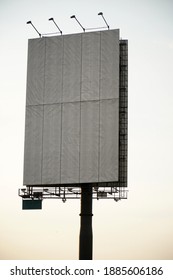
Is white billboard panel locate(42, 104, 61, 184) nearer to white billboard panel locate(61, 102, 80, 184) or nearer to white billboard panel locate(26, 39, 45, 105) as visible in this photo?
white billboard panel locate(61, 102, 80, 184)

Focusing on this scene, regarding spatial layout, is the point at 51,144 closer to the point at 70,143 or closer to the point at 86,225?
the point at 70,143

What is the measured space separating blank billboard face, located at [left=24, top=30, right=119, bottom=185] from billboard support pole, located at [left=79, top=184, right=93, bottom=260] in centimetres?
210

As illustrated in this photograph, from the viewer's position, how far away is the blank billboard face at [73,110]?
193 ft

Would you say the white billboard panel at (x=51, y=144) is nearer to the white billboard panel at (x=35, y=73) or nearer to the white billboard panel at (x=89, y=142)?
the white billboard panel at (x=35, y=73)

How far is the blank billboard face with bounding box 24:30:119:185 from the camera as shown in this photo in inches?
2319

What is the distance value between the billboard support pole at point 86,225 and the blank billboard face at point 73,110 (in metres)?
2.10

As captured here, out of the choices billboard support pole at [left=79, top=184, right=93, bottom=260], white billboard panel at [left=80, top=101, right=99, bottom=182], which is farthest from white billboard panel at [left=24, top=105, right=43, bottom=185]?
billboard support pole at [left=79, top=184, right=93, bottom=260]

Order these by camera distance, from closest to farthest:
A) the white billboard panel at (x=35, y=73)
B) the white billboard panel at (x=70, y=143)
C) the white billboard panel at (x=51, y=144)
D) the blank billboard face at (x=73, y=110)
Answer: the blank billboard face at (x=73, y=110), the white billboard panel at (x=70, y=143), the white billboard panel at (x=51, y=144), the white billboard panel at (x=35, y=73)

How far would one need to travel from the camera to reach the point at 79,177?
59.0 metres

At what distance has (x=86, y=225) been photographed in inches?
2335

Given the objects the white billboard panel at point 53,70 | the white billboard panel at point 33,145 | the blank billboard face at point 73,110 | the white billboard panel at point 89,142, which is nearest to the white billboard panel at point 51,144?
the blank billboard face at point 73,110

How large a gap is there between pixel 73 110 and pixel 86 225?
413 inches

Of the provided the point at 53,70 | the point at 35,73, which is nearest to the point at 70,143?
the point at 53,70
